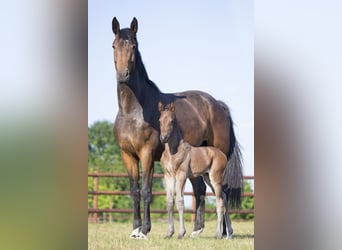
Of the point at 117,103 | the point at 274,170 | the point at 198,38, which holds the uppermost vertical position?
the point at 198,38

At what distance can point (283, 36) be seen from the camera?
562cm

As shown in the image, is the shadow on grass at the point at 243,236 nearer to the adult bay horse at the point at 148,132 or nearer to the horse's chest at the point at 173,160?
the adult bay horse at the point at 148,132

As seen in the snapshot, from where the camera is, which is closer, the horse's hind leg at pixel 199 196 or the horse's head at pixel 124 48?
the horse's head at pixel 124 48

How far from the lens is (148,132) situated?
543 centimetres

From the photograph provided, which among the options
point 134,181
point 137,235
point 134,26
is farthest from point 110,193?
point 134,26

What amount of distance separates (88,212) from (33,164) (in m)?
0.51

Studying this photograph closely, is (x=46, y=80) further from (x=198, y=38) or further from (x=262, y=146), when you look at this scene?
(x=262, y=146)

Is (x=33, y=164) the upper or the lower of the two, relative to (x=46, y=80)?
lower

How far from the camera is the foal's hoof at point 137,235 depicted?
5.40 m

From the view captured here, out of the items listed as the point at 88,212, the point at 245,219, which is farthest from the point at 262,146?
the point at 88,212

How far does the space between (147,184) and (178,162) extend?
0.88ft

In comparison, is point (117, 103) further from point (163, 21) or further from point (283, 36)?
point (283, 36)

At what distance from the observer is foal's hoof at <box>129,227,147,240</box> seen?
540cm

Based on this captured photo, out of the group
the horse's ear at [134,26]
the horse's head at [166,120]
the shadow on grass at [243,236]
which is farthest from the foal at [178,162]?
the horse's ear at [134,26]
